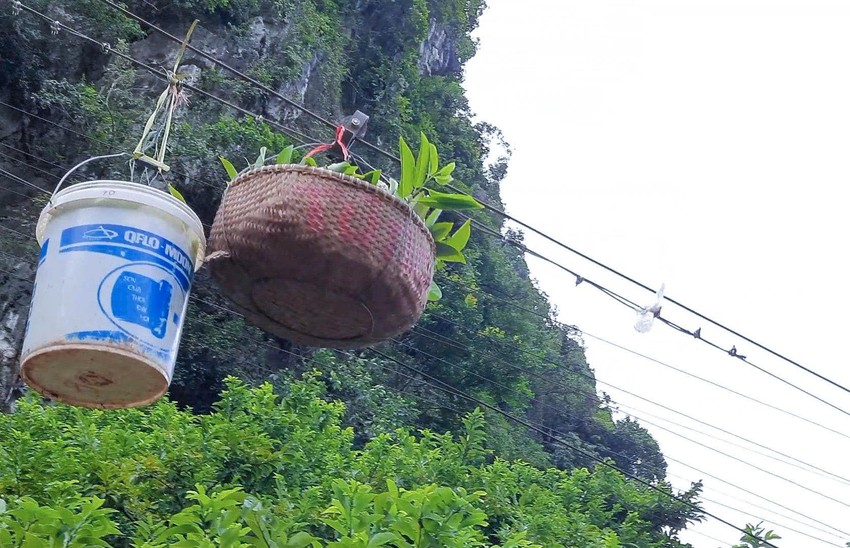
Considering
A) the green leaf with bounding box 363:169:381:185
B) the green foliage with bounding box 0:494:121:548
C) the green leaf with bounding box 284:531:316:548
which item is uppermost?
the green leaf with bounding box 363:169:381:185

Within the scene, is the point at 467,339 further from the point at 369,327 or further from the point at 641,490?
the point at 369,327

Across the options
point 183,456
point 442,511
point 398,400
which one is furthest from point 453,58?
point 442,511

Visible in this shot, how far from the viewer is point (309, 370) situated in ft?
26.9

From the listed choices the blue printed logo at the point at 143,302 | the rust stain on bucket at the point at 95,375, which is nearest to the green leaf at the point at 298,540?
the rust stain on bucket at the point at 95,375

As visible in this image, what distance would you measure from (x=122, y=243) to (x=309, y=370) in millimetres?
6837

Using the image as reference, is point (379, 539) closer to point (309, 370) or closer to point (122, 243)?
point (122, 243)

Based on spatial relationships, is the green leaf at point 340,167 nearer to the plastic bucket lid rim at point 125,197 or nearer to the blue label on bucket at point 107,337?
the plastic bucket lid rim at point 125,197

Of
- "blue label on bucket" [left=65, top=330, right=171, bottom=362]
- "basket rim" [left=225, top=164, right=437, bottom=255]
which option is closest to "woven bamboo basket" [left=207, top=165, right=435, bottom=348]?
"basket rim" [left=225, top=164, right=437, bottom=255]

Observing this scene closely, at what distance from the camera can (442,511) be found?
200 cm

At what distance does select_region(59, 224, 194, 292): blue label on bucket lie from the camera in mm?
1418

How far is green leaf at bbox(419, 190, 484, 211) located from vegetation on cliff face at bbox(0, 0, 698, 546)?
57 centimetres

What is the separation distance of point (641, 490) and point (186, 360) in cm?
405

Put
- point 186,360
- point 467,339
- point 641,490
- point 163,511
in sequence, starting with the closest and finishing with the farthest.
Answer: point 163,511 → point 186,360 → point 641,490 → point 467,339

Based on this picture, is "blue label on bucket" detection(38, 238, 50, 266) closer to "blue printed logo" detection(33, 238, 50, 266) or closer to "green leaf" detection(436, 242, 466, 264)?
"blue printed logo" detection(33, 238, 50, 266)
